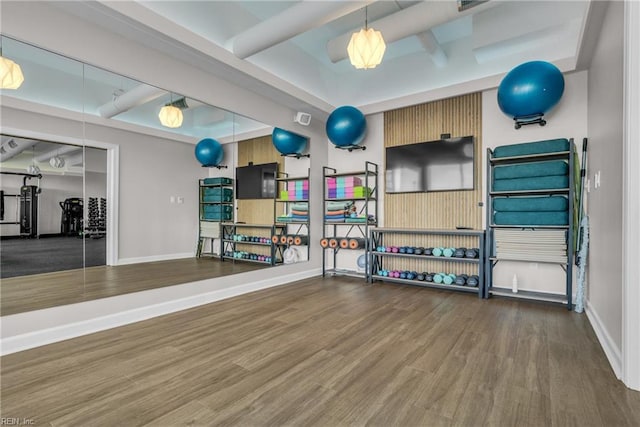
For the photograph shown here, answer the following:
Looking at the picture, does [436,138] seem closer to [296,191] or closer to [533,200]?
[533,200]

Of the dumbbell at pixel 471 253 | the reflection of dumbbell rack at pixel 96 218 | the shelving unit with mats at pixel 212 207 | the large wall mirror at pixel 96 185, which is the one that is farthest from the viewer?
the shelving unit with mats at pixel 212 207

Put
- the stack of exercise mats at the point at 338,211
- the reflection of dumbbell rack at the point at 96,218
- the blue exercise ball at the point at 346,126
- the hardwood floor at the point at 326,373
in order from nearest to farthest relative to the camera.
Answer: the hardwood floor at the point at 326,373 < the reflection of dumbbell rack at the point at 96,218 < the blue exercise ball at the point at 346,126 < the stack of exercise mats at the point at 338,211

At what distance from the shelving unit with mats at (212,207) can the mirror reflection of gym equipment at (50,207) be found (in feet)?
3.61

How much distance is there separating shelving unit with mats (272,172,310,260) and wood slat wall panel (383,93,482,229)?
1.37m

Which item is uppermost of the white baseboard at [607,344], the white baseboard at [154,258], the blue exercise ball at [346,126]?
the blue exercise ball at [346,126]

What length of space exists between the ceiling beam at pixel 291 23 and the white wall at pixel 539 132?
249 cm

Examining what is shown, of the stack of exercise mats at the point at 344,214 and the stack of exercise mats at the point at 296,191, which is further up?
the stack of exercise mats at the point at 296,191

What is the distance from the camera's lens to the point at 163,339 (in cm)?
253

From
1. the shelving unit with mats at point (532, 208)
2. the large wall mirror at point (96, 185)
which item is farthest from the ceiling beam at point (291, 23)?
the shelving unit with mats at point (532, 208)

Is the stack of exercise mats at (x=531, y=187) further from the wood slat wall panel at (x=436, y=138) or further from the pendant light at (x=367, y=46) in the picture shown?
the pendant light at (x=367, y=46)

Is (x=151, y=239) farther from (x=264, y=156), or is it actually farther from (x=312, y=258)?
(x=312, y=258)

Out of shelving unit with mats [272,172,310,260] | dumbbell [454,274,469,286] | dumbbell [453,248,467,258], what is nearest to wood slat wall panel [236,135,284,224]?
shelving unit with mats [272,172,310,260]

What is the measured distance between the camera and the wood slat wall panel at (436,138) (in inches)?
168

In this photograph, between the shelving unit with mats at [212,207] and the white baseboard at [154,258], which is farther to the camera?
the shelving unit with mats at [212,207]
